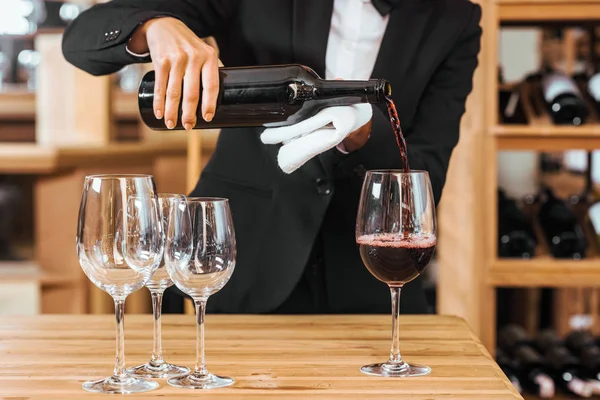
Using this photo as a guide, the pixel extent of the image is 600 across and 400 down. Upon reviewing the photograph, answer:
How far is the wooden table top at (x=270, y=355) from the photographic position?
3.11 ft

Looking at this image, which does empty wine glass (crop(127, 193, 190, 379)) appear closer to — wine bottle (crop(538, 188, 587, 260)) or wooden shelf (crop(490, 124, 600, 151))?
wooden shelf (crop(490, 124, 600, 151))

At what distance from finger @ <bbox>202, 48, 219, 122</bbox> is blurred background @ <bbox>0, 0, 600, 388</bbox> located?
1327 mm

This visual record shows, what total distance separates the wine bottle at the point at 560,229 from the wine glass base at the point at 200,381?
1.60 metres

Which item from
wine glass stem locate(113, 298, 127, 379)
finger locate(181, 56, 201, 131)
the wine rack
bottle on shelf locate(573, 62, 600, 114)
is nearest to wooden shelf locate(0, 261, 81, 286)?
the wine rack

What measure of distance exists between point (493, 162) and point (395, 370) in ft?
4.69

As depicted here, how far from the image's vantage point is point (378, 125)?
136 centimetres

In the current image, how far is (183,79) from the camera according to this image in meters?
1.14

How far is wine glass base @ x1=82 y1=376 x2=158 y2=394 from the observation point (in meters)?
0.94

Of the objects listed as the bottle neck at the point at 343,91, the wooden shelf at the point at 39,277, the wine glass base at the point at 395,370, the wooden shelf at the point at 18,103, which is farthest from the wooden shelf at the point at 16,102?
the wine glass base at the point at 395,370

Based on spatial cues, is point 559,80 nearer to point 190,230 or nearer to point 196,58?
point 196,58

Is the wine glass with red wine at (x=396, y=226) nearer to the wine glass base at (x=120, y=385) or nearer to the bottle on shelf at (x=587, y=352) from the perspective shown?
the wine glass base at (x=120, y=385)

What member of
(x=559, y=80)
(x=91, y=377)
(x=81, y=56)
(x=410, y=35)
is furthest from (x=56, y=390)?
(x=559, y=80)

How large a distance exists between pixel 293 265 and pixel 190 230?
1.96 ft

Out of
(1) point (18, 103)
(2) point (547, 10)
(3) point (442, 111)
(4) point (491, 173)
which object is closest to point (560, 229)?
(4) point (491, 173)
